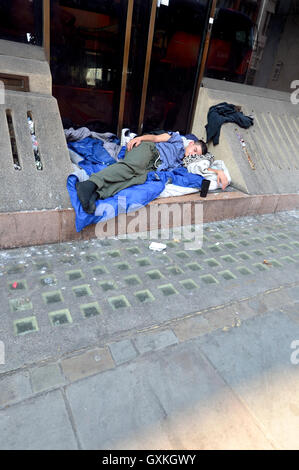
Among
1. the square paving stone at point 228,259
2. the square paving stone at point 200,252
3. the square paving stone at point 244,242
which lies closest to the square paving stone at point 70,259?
the square paving stone at point 200,252

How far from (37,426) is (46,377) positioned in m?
0.27

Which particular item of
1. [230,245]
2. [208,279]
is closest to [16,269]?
[208,279]

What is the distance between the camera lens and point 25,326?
6.53ft

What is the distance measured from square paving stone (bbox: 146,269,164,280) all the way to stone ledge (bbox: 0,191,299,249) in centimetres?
73

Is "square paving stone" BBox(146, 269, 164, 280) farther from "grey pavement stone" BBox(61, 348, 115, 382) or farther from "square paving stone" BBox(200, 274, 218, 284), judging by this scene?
"grey pavement stone" BBox(61, 348, 115, 382)

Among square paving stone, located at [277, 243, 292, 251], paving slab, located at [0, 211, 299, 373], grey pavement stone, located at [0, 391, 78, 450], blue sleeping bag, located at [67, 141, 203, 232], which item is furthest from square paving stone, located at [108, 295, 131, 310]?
square paving stone, located at [277, 243, 292, 251]

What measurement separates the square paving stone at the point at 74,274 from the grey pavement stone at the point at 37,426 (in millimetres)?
1027

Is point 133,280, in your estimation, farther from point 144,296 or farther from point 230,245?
point 230,245

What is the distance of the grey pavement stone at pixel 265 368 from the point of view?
168 cm

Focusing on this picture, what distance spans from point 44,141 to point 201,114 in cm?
306

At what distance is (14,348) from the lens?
1840 millimetres

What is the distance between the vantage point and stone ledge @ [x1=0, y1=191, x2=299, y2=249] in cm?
271

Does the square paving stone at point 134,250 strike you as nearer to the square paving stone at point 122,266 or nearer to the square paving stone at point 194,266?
the square paving stone at point 122,266

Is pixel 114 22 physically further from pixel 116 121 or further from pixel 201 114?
pixel 201 114
